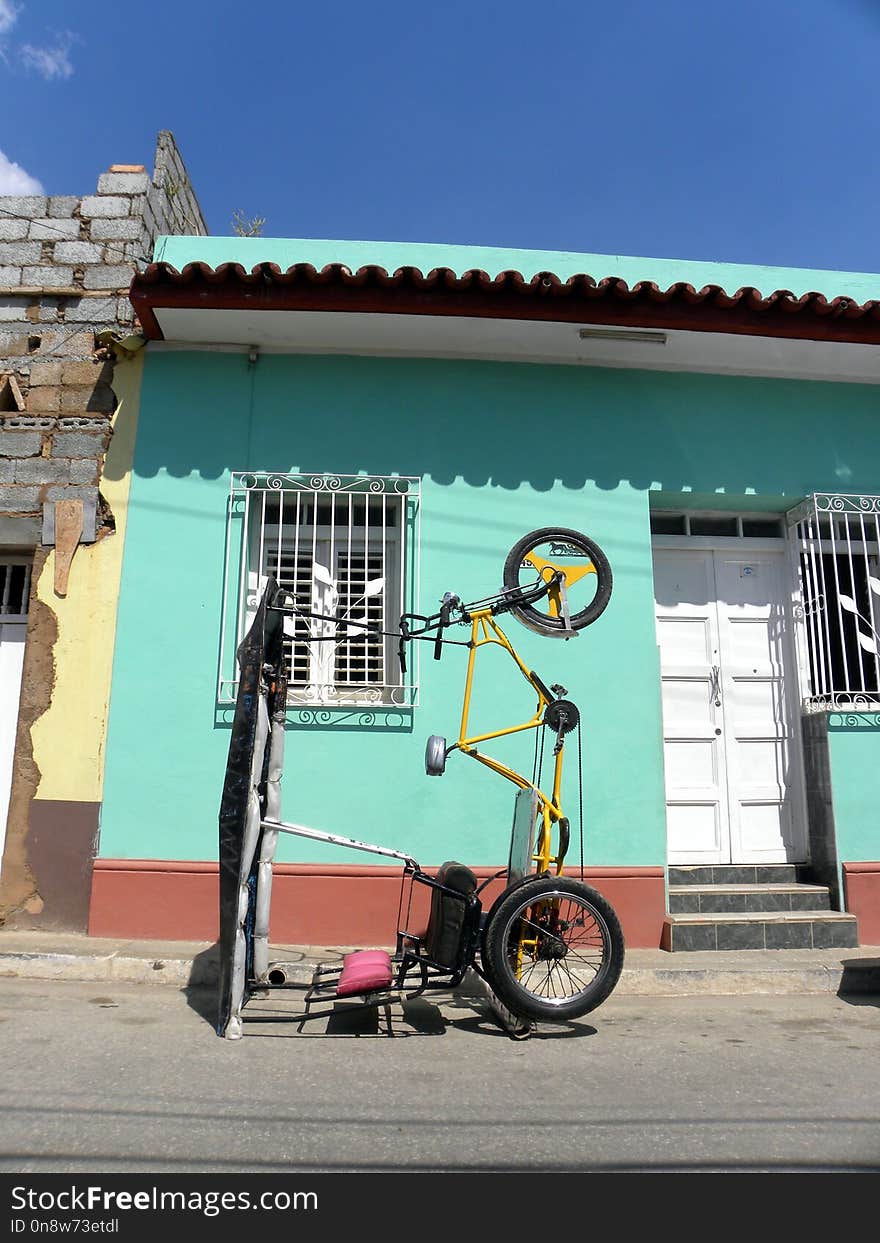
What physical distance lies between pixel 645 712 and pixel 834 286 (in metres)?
3.76

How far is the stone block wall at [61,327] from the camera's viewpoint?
6.40 m

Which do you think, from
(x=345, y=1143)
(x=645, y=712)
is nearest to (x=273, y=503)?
(x=645, y=712)

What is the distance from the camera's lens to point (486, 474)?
6527 mm

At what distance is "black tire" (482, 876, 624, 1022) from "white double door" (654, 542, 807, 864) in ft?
7.81

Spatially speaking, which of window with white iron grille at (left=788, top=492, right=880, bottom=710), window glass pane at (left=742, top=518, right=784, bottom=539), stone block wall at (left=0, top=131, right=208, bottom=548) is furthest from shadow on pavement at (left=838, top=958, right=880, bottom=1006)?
stone block wall at (left=0, top=131, right=208, bottom=548)

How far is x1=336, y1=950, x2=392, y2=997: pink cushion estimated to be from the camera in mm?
4145

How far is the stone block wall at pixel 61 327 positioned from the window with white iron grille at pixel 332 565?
1081 millimetres

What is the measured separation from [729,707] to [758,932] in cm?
162

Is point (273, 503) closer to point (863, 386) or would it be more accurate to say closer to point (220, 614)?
point (220, 614)

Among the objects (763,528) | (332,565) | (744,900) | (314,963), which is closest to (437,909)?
(314,963)

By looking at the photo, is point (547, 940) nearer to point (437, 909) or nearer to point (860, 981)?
point (437, 909)

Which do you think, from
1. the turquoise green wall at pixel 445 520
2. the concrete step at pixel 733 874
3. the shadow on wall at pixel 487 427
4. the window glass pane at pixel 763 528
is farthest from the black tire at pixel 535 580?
the window glass pane at pixel 763 528

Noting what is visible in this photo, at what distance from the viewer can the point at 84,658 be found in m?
6.15

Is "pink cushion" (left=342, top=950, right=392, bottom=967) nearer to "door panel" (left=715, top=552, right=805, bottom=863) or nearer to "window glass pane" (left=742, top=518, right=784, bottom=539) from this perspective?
"door panel" (left=715, top=552, right=805, bottom=863)
